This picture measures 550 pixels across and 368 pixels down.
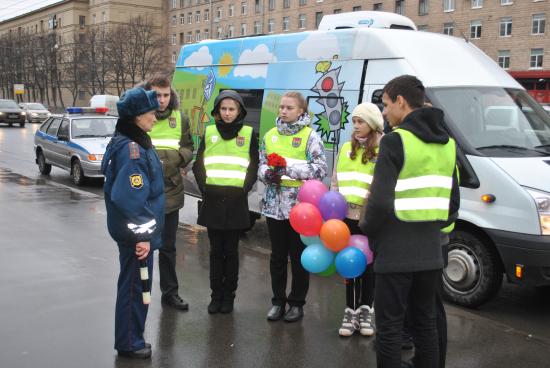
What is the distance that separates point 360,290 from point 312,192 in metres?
0.95

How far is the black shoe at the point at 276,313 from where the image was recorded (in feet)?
16.3

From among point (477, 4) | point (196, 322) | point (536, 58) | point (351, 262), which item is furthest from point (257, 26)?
point (351, 262)

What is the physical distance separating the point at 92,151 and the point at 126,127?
966cm

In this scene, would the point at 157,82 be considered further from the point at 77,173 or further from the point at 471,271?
the point at 77,173

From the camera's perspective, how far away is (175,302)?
523cm

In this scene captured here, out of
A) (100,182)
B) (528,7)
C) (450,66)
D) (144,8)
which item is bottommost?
(100,182)

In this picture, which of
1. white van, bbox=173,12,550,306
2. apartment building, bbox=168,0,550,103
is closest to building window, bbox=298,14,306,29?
apartment building, bbox=168,0,550,103

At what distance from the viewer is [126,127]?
396cm

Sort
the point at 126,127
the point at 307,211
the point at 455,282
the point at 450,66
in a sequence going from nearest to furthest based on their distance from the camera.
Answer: the point at 126,127 → the point at 307,211 → the point at 455,282 → the point at 450,66

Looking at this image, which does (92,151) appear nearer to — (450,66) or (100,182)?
(100,182)

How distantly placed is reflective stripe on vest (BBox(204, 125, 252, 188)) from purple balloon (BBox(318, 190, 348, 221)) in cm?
82

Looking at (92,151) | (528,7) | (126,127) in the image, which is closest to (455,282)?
(126,127)

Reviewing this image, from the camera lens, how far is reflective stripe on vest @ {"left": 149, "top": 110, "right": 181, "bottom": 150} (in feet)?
17.0

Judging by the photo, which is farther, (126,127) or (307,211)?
(307,211)
